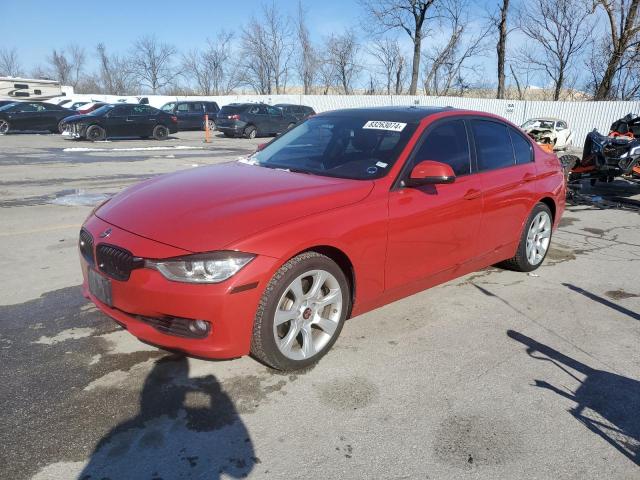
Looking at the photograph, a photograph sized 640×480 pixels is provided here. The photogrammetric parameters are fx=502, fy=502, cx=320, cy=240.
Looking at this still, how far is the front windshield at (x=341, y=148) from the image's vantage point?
373cm

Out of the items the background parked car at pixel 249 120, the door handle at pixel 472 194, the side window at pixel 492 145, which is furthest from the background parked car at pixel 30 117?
the door handle at pixel 472 194

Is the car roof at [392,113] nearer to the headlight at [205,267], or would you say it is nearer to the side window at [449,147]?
the side window at [449,147]

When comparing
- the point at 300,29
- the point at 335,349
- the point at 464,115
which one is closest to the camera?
the point at 335,349

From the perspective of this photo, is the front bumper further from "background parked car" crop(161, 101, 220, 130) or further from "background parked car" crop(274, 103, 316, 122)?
"background parked car" crop(161, 101, 220, 130)

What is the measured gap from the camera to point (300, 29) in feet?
159

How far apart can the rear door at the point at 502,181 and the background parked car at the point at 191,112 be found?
2513cm

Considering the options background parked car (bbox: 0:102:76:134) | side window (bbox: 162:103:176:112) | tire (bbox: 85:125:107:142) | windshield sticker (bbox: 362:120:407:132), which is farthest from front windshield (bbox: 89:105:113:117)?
windshield sticker (bbox: 362:120:407:132)

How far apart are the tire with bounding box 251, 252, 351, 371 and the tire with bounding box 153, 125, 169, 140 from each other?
2151 cm

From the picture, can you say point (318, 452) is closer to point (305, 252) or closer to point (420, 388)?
point (420, 388)

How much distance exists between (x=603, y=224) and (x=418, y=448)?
6682 millimetres

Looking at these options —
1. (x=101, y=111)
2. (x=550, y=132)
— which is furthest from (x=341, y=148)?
(x=550, y=132)

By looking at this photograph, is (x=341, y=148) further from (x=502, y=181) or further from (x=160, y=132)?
(x=160, y=132)

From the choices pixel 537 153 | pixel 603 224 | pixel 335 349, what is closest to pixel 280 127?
pixel 603 224

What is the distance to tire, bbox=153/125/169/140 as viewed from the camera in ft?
74.8
